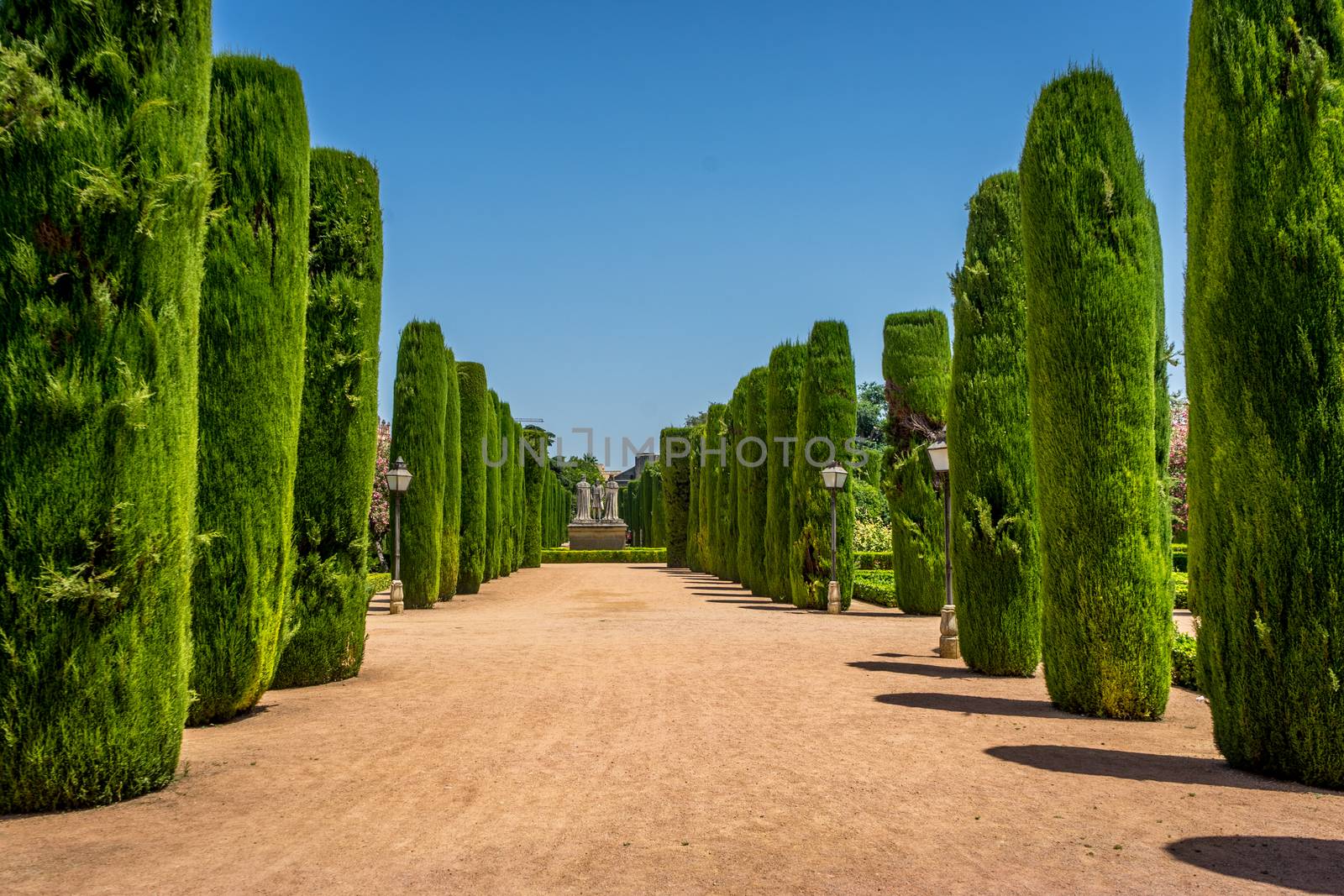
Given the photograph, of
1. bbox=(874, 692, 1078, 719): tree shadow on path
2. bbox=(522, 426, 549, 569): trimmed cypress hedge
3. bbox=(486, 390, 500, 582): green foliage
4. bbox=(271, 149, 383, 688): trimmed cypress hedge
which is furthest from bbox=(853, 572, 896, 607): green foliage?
bbox=(522, 426, 549, 569): trimmed cypress hedge

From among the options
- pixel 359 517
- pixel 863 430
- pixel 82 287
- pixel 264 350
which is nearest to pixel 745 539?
pixel 359 517

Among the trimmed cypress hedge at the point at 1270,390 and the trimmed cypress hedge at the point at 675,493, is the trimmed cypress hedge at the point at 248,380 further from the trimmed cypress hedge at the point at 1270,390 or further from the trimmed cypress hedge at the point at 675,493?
the trimmed cypress hedge at the point at 675,493

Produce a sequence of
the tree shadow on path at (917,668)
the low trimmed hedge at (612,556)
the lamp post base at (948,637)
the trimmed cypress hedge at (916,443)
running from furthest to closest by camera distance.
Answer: the low trimmed hedge at (612,556)
the trimmed cypress hedge at (916,443)
the lamp post base at (948,637)
the tree shadow on path at (917,668)

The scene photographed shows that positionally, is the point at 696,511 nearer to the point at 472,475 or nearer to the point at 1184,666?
the point at 472,475

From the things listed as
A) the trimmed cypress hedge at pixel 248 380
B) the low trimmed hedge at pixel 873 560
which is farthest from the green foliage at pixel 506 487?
the trimmed cypress hedge at pixel 248 380

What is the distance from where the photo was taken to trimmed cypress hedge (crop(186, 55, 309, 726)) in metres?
7.74

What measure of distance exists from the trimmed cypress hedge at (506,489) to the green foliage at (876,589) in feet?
41.4

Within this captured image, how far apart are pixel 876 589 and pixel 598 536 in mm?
34486

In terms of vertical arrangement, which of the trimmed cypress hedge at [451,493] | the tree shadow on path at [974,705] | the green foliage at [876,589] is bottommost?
the green foliage at [876,589]

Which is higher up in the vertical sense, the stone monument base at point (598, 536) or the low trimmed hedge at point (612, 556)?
the stone monument base at point (598, 536)

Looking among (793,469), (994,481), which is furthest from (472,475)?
(994,481)

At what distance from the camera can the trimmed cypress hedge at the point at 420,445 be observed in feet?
67.7

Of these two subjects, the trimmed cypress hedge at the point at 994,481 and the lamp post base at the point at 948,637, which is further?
the lamp post base at the point at 948,637

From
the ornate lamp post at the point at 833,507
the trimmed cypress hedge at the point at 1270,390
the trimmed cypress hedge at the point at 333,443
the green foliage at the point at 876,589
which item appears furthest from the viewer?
the green foliage at the point at 876,589
